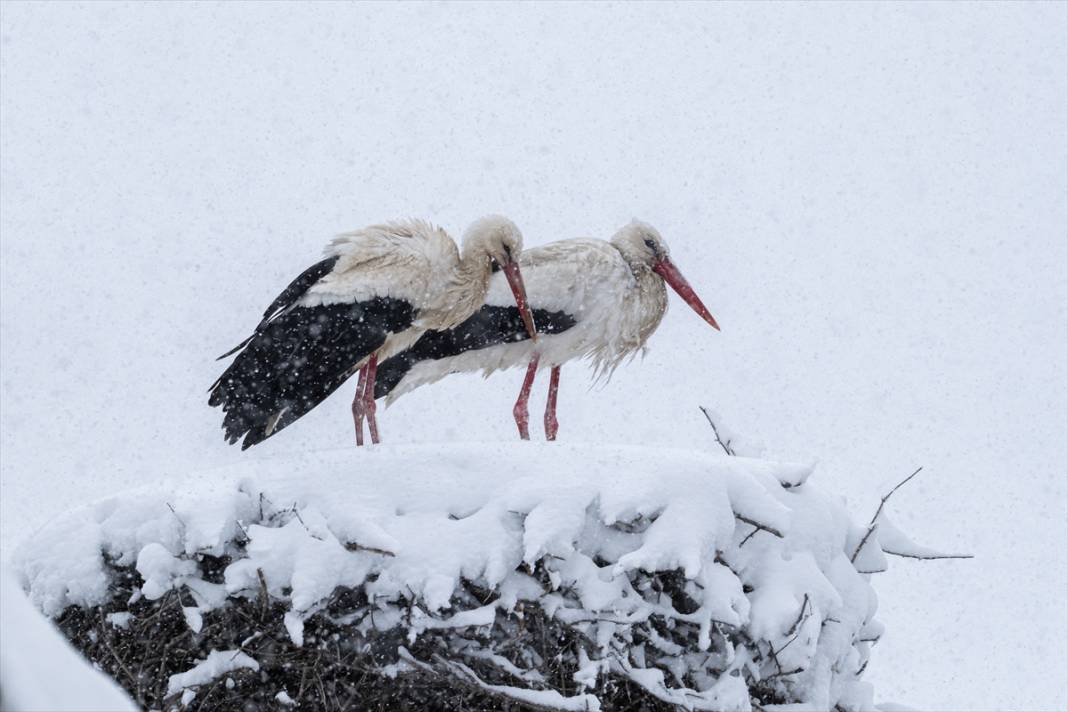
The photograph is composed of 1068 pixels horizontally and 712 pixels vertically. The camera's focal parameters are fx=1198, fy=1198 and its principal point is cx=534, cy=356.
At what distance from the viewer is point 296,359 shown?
221 inches

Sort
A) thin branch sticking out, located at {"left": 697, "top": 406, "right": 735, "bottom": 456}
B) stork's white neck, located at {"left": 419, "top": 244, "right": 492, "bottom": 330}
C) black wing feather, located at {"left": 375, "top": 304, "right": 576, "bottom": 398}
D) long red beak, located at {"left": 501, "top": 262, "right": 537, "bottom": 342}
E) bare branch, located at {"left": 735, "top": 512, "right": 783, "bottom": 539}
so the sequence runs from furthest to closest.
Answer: black wing feather, located at {"left": 375, "top": 304, "right": 576, "bottom": 398} → long red beak, located at {"left": 501, "top": 262, "right": 537, "bottom": 342} → stork's white neck, located at {"left": 419, "top": 244, "right": 492, "bottom": 330} → thin branch sticking out, located at {"left": 697, "top": 406, "right": 735, "bottom": 456} → bare branch, located at {"left": 735, "top": 512, "right": 783, "bottom": 539}

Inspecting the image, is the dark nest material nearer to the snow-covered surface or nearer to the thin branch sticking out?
the thin branch sticking out

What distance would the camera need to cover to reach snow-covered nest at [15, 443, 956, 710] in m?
3.17

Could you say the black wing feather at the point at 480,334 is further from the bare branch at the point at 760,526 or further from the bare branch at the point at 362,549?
the bare branch at the point at 362,549

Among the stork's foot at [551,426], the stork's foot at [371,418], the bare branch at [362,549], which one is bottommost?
the stork's foot at [551,426]

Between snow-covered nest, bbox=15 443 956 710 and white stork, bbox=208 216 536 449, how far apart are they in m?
2.12

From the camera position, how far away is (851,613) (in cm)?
360

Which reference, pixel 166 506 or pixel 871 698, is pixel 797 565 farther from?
pixel 166 506

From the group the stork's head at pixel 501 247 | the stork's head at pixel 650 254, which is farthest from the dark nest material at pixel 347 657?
the stork's head at pixel 650 254

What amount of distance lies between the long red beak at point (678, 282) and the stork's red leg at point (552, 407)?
86cm

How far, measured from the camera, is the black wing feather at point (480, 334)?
638cm

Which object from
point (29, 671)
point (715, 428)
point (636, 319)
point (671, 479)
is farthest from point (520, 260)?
point (29, 671)

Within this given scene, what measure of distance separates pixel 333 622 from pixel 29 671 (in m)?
2.33

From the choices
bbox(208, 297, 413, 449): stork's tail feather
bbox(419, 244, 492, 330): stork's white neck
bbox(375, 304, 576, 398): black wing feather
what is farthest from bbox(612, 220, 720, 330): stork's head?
bbox(208, 297, 413, 449): stork's tail feather
